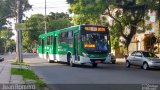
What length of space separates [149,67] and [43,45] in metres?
17.8

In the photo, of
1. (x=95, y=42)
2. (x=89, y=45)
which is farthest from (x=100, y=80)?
(x=95, y=42)

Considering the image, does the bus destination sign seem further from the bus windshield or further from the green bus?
the bus windshield

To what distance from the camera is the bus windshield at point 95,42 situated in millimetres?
27031

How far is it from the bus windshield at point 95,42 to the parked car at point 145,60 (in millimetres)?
2644

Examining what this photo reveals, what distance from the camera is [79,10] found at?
→ 36.7m

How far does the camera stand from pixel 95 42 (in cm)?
2723

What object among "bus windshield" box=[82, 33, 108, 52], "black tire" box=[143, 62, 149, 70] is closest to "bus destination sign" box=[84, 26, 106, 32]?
"bus windshield" box=[82, 33, 108, 52]

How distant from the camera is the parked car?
26016 millimetres

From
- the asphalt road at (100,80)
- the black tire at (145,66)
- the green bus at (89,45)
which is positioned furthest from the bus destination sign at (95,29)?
the asphalt road at (100,80)

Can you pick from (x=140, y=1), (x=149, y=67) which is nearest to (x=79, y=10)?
(x=140, y=1)

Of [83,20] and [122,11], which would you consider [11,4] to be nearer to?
[83,20]

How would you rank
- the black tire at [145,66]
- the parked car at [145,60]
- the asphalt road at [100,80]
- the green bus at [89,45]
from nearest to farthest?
the asphalt road at [100,80] < the parked car at [145,60] < the black tire at [145,66] < the green bus at [89,45]

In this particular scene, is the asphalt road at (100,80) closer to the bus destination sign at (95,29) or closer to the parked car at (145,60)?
the parked car at (145,60)

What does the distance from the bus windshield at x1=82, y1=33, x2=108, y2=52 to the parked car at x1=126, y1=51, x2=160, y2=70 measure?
104 inches
